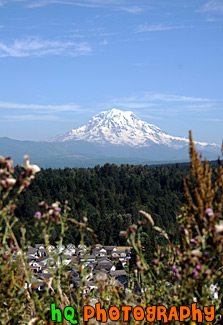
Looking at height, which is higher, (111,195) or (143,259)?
(143,259)

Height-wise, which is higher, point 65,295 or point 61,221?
point 61,221

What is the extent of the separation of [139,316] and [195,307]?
438mm

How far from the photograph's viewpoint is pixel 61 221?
9.57 feet

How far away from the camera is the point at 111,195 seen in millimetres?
101500

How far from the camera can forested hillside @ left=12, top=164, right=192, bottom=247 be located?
81.8 metres

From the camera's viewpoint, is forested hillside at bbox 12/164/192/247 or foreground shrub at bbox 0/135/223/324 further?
forested hillside at bbox 12/164/192/247

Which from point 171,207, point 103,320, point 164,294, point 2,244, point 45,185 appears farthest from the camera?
point 45,185

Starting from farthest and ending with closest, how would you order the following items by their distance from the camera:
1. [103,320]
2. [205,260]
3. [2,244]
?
[103,320] < [2,244] < [205,260]

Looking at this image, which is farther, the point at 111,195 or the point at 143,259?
the point at 111,195

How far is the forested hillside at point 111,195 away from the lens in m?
81.8

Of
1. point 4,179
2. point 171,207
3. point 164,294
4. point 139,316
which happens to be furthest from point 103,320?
point 171,207

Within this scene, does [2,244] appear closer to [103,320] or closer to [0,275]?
[0,275]

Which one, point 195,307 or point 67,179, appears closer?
point 195,307

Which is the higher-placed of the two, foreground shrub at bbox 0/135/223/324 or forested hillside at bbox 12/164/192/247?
foreground shrub at bbox 0/135/223/324
